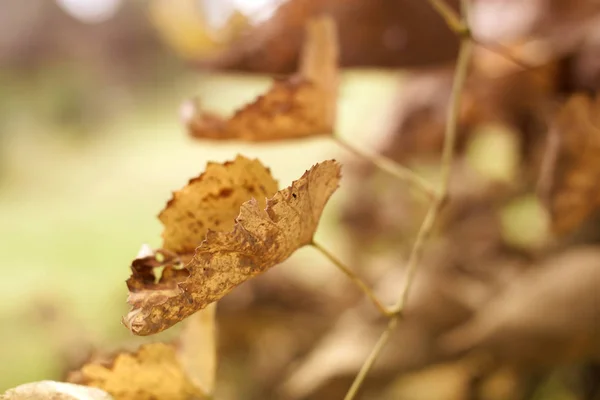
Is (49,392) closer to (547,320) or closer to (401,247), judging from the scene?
(547,320)

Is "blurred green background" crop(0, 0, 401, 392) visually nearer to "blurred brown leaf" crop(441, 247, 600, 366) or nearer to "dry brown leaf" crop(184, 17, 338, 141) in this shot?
"dry brown leaf" crop(184, 17, 338, 141)

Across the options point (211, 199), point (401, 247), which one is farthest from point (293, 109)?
point (401, 247)

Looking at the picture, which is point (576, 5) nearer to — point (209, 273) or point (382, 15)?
point (382, 15)

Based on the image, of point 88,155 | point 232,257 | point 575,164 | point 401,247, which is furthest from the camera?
point 88,155

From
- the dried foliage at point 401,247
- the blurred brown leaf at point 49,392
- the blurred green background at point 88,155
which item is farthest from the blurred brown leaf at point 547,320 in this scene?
the blurred brown leaf at point 49,392

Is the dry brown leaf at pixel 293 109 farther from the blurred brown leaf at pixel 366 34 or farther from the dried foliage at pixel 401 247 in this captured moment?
the blurred brown leaf at pixel 366 34

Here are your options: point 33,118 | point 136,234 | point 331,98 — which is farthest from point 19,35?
point 331,98
